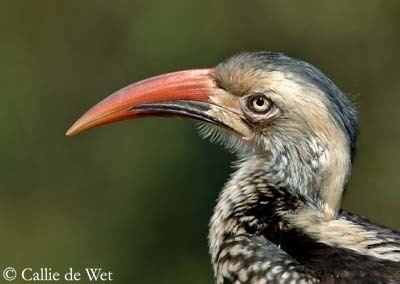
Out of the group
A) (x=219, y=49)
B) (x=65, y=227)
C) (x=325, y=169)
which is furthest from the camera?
(x=219, y=49)

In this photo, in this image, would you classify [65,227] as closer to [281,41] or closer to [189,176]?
[189,176]

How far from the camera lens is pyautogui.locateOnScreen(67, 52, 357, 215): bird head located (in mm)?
6754

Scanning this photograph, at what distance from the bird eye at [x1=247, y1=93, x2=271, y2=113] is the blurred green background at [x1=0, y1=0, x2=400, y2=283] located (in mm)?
4107

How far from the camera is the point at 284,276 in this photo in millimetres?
6328

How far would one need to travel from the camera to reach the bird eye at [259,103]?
691 cm

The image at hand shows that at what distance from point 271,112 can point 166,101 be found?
0.45m

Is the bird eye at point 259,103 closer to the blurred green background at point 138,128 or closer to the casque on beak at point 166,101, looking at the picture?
the casque on beak at point 166,101

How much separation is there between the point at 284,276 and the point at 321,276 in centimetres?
15

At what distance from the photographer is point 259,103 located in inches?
273

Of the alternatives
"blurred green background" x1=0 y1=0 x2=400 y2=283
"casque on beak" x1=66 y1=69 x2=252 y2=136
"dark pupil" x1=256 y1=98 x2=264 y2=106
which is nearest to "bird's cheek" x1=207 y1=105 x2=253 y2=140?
"casque on beak" x1=66 y1=69 x2=252 y2=136

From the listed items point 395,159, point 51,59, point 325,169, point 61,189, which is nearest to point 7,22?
point 51,59

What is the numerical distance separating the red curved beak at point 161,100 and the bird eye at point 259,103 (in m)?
0.19

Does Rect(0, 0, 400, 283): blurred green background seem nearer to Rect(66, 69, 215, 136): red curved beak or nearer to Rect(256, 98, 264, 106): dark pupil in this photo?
Rect(66, 69, 215, 136): red curved beak

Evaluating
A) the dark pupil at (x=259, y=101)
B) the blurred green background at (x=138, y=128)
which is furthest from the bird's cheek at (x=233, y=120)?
the blurred green background at (x=138, y=128)
